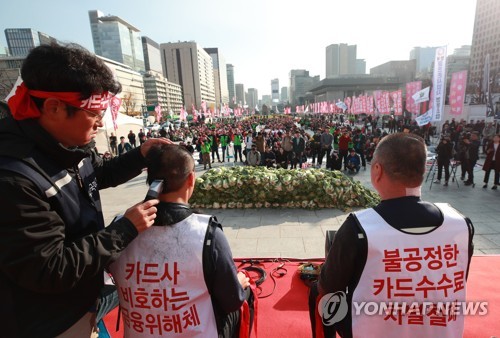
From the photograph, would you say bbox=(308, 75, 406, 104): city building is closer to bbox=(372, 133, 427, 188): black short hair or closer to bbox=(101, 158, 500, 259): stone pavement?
bbox=(101, 158, 500, 259): stone pavement

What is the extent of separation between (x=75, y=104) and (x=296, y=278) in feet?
11.5

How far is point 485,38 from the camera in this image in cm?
8656

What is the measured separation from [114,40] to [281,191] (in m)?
152

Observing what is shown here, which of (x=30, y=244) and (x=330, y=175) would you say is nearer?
(x=30, y=244)

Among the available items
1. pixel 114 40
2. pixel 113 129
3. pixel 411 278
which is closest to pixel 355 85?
pixel 113 129

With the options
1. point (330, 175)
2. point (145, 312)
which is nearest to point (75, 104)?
point (145, 312)

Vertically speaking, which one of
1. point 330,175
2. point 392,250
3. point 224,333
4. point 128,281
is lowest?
point 330,175

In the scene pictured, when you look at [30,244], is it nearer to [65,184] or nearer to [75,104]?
[65,184]

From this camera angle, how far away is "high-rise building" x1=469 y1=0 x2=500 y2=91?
267 ft

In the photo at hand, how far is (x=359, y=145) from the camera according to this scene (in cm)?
1395

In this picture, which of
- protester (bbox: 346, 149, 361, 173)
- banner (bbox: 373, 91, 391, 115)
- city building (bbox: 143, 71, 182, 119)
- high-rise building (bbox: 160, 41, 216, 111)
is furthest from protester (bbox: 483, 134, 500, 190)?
high-rise building (bbox: 160, 41, 216, 111)

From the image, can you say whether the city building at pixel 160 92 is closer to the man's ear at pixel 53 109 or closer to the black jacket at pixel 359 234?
the man's ear at pixel 53 109

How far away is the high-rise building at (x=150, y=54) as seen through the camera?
483 ft

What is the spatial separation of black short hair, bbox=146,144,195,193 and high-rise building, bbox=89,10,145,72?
151573 millimetres
